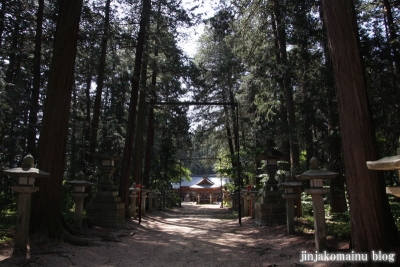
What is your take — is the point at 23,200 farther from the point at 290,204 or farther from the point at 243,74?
the point at 243,74

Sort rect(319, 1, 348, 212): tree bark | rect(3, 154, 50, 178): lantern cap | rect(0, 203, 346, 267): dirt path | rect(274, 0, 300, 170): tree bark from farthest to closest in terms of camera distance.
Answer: rect(274, 0, 300, 170): tree bark
rect(319, 1, 348, 212): tree bark
rect(0, 203, 346, 267): dirt path
rect(3, 154, 50, 178): lantern cap

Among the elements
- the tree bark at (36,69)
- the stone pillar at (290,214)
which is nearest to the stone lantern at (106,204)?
the tree bark at (36,69)

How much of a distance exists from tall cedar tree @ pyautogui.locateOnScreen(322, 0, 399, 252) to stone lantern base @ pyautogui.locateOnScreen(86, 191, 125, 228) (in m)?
7.22

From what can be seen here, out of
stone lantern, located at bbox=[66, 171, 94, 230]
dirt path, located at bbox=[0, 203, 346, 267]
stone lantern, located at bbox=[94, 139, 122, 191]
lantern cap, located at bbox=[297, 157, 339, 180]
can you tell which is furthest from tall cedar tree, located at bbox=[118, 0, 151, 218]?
lantern cap, located at bbox=[297, 157, 339, 180]

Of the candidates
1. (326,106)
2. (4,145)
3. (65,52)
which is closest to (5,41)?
(4,145)

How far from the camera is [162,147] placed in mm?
23812

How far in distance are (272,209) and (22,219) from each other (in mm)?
7292

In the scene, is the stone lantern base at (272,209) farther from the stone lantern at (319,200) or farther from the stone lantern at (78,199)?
the stone lantern at (78,199)

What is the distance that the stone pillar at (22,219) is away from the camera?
523 centimetres

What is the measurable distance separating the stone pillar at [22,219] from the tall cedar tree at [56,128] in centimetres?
81

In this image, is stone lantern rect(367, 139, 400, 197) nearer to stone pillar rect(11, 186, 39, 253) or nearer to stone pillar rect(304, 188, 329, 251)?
stone pillar rect(304, 188, 329, 251)

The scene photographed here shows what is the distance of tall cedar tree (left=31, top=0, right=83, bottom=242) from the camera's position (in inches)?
250

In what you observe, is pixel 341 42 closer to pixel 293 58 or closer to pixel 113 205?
pixel 293 58

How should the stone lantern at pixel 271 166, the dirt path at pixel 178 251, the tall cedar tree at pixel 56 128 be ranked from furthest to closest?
the stone lantern at pixel 271 166
the tall cedar tree at pixel 56 128
the dirt path at pixel 178 251
